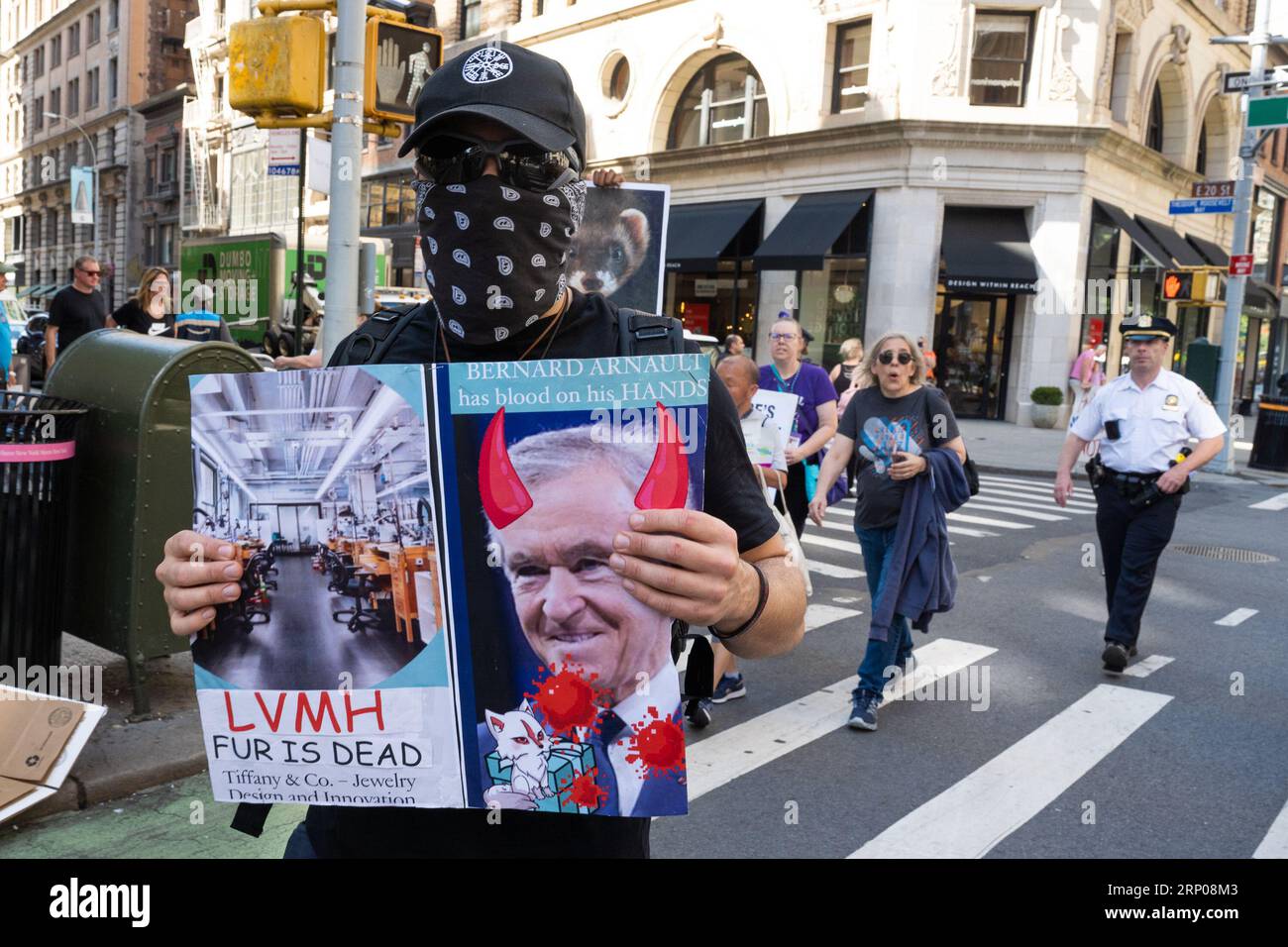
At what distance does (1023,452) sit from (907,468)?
1513 cm

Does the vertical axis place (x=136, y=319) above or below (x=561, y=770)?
above

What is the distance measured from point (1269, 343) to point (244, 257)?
36.7 meters

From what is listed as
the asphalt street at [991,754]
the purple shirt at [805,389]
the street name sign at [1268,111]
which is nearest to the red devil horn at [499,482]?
the asphalt street at [991,754]

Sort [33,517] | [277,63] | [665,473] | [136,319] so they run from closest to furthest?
[665,473] < [33,517] < [277,63] < [136,319]

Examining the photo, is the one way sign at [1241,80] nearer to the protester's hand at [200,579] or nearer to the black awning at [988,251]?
the black awning at [988,251]

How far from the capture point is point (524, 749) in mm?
1582

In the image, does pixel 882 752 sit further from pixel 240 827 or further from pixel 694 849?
pixel 240 827

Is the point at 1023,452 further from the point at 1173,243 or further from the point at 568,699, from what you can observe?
the point at 568,699

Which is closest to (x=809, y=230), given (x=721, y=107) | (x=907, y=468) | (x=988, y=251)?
(x=988, y=251)

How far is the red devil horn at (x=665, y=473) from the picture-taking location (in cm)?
149

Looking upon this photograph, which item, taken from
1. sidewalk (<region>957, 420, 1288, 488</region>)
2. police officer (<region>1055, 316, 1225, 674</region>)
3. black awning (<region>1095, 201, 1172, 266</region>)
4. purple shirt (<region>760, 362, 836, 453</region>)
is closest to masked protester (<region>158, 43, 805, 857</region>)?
purple shirt (<region>760, 362, 836, 453</region>)

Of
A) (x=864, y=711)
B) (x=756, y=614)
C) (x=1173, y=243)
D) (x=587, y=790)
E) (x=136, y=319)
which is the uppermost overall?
(x=1173, y=243)

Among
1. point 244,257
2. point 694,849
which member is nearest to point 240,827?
point 694,849
